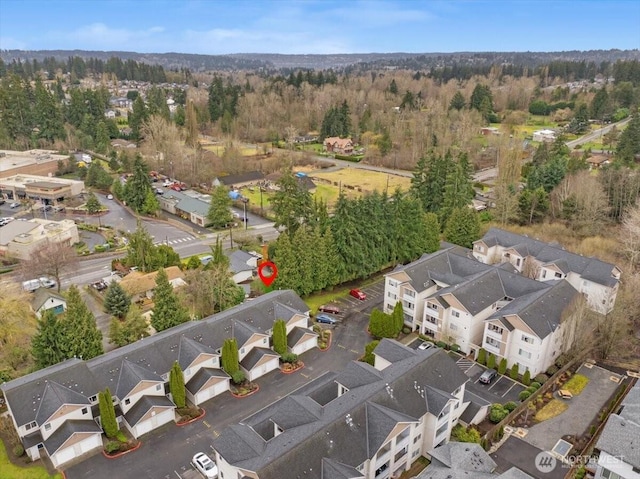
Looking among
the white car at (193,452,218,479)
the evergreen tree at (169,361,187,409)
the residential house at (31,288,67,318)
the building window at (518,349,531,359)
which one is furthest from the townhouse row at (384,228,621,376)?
the residential house at (31,288,67,318)

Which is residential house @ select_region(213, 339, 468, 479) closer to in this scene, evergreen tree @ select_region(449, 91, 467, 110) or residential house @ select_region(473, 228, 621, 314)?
residential house @ select_region(473, 228, 621, 314)

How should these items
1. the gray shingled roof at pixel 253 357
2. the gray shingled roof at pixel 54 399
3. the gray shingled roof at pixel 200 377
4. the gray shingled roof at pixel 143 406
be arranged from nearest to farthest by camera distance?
the gray shingled roof at pixel 54 399 → the gray shingled roof at pixel 143 406 → the gray shingled roof at pixel 200 377 → the gray shingled roof at pixel 253 357

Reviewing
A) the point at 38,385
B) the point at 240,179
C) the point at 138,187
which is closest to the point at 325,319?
the point at 38,385

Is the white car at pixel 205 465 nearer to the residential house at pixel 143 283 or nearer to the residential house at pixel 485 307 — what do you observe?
the residential house at pixel 143 283

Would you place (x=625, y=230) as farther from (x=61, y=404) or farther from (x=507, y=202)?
(x=61, y=404)

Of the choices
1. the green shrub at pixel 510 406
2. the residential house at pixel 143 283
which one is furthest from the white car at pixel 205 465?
the residential house at pixel 143 283

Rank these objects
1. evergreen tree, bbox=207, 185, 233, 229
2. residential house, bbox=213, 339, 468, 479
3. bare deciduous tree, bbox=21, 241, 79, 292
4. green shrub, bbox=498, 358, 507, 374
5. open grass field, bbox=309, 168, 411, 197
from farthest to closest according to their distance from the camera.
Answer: open grass field, bbox=309, 168, 411, 197, evergreen tree, bbox=207, 185, 233, 229, bare deciduous tree, bbox=21, 241, 79, 292, green shrub, bbox=498, 358, 507, 374, residential house, bbox=213, 339, 468, 479

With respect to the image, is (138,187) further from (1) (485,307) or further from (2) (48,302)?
(1) (485,307)
